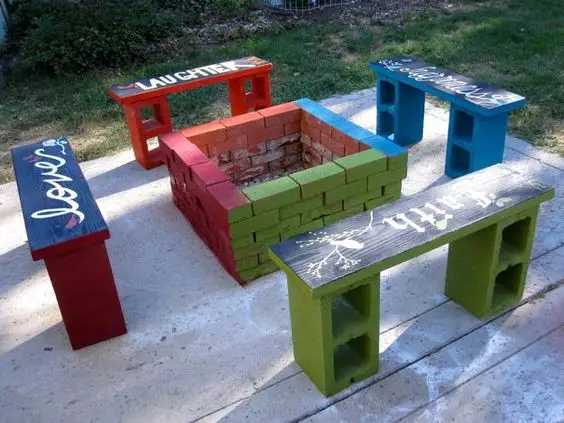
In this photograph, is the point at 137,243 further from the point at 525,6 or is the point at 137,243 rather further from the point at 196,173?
the point at 525,6

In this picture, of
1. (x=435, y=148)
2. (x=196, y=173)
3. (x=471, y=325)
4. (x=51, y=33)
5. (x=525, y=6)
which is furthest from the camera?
(x=525, y=6)

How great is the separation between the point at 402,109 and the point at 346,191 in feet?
6.21

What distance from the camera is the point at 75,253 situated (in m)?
3.07

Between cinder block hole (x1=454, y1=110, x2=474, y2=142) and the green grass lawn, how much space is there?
0.88 metres

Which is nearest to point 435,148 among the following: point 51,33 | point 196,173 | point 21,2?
point 196,173

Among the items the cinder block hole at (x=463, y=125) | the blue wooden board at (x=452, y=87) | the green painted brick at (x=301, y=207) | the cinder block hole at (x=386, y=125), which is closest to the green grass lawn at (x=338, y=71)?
the cinder block hole at (x=463, y=125)

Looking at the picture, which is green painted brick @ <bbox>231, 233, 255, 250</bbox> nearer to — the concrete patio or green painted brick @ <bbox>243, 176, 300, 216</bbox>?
green painted brick @ <bbox>243, 176, 300, 216</bbox>

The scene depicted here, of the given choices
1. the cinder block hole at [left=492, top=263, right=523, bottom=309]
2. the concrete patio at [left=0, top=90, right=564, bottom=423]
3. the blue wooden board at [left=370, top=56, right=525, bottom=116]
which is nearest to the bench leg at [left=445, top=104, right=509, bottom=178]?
the blue wooden board at [left=370, top=56, right=525, bottom=116]

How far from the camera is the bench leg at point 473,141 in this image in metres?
Result: 4.57

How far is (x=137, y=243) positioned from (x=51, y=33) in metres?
5.64

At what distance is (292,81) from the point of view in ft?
24.7

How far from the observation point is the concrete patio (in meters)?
2.85

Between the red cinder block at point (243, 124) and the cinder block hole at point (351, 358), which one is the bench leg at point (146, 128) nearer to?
the red cinder block at point (243, 124)

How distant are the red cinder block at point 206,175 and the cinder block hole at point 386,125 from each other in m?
2.36
